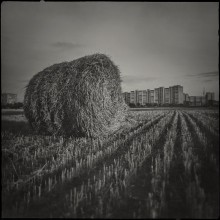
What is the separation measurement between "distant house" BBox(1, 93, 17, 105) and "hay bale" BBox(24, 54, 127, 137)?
1.82 meters

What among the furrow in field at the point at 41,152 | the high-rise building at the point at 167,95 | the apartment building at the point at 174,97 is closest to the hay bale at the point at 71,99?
the furrow in field at the point at 41,152

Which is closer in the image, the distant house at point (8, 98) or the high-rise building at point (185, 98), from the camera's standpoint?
the distant house at point (8, 98)

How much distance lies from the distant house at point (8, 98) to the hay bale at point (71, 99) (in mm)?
1823

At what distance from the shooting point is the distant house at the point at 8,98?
223 centimetres

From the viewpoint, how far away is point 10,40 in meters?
2.25

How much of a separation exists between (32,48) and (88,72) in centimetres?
210

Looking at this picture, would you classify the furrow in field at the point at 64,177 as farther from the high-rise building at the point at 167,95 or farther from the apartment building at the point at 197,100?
the apartment building at the point at 197,100

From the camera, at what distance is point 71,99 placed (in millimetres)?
4371

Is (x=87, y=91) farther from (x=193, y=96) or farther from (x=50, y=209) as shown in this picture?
(x=50, y=209)

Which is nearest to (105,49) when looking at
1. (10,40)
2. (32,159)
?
(10,40)

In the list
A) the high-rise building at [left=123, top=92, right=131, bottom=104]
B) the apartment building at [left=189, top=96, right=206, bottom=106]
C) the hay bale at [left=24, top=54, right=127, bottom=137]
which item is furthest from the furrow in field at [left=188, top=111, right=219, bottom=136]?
the hay bale at [left=24, top=54, right=127, bottom=137]

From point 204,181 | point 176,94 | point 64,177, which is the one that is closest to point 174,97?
point 176,94

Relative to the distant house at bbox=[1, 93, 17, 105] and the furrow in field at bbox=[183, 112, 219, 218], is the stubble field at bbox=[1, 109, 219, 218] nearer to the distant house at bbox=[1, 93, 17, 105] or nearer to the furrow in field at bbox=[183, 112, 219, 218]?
the furrow in field at bbox=[183, 112, 219, 218]

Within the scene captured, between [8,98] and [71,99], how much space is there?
2012 mm
